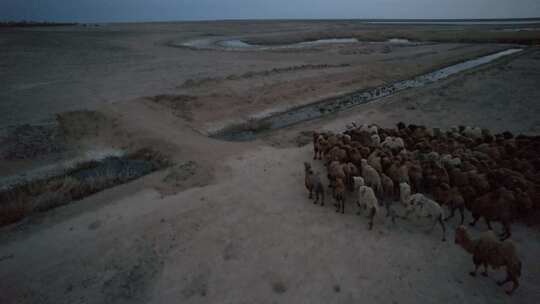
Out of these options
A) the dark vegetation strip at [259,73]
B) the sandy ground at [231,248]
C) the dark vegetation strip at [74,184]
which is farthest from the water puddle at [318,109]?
the dark vegetation strip at [259,73]

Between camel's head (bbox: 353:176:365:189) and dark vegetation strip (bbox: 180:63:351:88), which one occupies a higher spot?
dark vegetation strip (bbox: 180:63:351:88)

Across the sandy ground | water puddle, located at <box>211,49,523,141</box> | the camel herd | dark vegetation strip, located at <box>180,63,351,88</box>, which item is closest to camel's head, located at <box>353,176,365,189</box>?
the camel herd

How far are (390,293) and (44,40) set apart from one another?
62.7 meters

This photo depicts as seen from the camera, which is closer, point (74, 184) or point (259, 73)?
point (74, 184)

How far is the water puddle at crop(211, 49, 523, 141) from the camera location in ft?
57.1

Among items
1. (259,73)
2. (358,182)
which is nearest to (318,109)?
(259,73)

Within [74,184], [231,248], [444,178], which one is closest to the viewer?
[231,248]

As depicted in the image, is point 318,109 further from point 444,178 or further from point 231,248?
point 231,248

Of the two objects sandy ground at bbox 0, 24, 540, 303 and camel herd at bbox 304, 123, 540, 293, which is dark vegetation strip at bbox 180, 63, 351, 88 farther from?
camel herd at bbox 304, 123, 540, 293

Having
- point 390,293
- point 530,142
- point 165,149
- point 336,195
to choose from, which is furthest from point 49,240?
point 530,142

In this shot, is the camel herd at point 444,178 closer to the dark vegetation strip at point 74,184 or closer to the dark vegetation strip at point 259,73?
the dark vegetation strip at point 74,184

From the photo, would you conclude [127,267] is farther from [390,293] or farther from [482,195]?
[482,195]

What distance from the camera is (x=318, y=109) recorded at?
2117 cm

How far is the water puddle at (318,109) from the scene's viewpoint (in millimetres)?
17406
